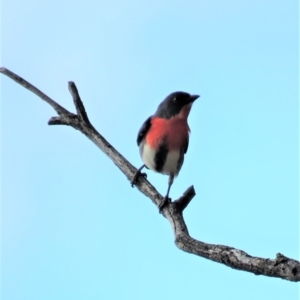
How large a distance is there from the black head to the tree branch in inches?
50.3

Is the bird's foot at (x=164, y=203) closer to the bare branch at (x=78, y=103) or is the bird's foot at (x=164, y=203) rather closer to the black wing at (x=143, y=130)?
the bare branch at (x=78, y=103)

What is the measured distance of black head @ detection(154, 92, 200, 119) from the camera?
8.05 m

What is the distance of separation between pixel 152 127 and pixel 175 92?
1.94 ft

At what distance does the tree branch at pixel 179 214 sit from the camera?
13.5 feet

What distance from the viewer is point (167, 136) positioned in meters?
7.80

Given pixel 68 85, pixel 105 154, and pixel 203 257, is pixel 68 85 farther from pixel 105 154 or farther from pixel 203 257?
pixel 203 257

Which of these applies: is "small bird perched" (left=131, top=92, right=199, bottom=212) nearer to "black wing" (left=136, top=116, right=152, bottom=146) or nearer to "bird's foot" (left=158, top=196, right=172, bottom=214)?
"black wing" (left=136, top=116, right=152, bottom=146)

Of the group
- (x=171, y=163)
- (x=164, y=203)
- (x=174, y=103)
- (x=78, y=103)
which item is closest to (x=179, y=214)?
(x=164, y=203)

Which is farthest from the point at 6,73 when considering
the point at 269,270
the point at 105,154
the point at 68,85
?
the point at 269,270

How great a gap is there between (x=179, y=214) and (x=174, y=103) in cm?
252

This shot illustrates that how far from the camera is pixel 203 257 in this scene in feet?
15.8

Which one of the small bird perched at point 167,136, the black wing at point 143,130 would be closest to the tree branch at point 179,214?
the small bird perched at point 167,136

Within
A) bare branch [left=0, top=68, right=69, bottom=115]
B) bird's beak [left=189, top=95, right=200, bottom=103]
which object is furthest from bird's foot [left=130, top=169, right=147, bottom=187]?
bird's beak [left=189, top=95, right=200, bottom=103]

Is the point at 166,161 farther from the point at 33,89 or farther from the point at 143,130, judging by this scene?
the point at 33,89
